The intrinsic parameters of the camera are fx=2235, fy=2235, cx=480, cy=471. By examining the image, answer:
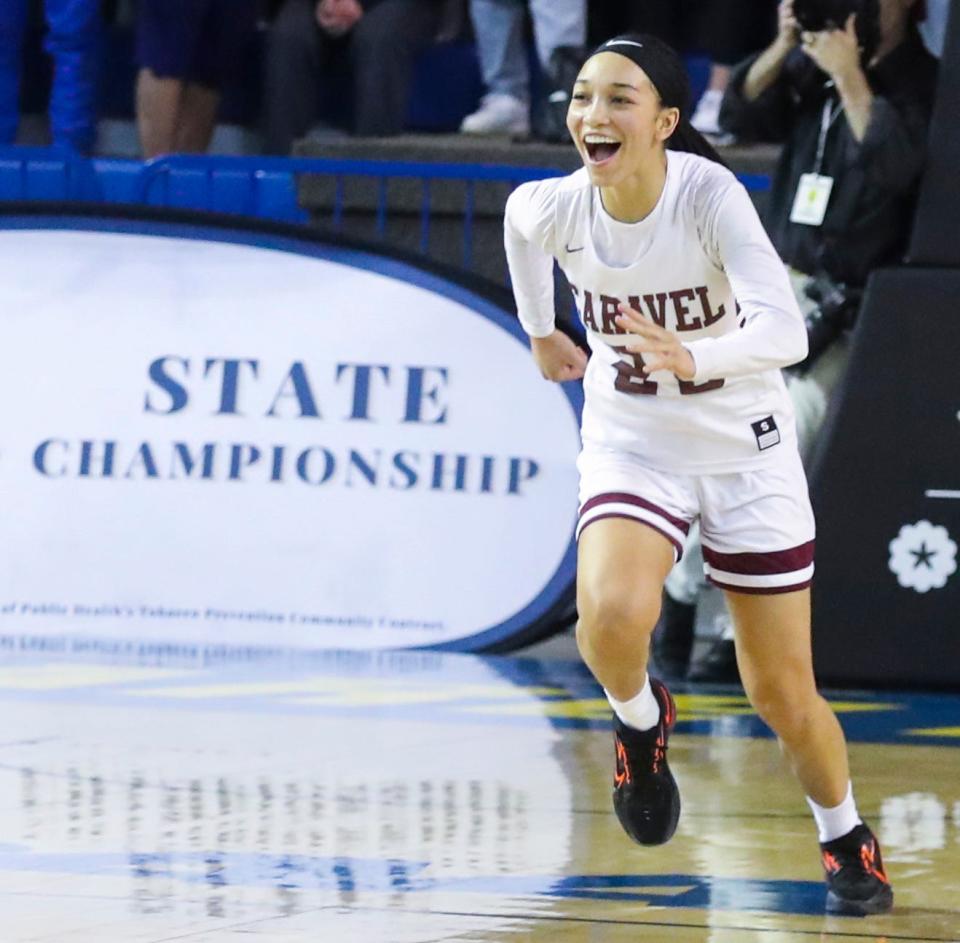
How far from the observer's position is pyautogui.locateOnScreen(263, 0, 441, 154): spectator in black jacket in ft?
31.7

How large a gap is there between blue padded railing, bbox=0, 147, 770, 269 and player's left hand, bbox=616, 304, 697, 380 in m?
4.10

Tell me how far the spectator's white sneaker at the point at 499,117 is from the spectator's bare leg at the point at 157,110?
131 centimetres

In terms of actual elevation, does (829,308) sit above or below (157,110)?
below

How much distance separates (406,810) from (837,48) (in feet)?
9.93

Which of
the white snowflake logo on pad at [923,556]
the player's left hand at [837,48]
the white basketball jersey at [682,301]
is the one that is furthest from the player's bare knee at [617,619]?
the player's left hand at [837,48]

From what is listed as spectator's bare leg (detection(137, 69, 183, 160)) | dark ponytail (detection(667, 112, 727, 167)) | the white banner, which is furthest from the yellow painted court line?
spectator's bare leg (detection(137, 69, 183, 160))

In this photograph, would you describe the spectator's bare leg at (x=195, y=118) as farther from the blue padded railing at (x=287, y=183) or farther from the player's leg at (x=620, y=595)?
the player's leg at (x=620, y=595)

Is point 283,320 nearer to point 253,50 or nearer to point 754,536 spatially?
point 253,50

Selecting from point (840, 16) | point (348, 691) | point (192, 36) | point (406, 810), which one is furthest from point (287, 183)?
point (406, 810)

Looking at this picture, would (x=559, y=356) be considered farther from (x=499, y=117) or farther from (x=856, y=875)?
(x=499, y=117)

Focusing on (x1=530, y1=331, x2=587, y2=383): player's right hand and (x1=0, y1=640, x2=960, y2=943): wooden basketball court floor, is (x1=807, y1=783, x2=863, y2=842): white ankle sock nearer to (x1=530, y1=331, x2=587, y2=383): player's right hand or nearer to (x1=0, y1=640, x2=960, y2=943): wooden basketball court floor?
(x1=0, y1=640, x2=960, y2=943): wooden basketball court floor

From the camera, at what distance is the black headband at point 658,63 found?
4.38 meters

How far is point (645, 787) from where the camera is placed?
4.52 m

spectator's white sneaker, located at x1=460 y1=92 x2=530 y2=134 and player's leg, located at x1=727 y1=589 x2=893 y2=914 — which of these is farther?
spectator's white sneaker, located at x1=460 y1=92 x2=530 y2=134
